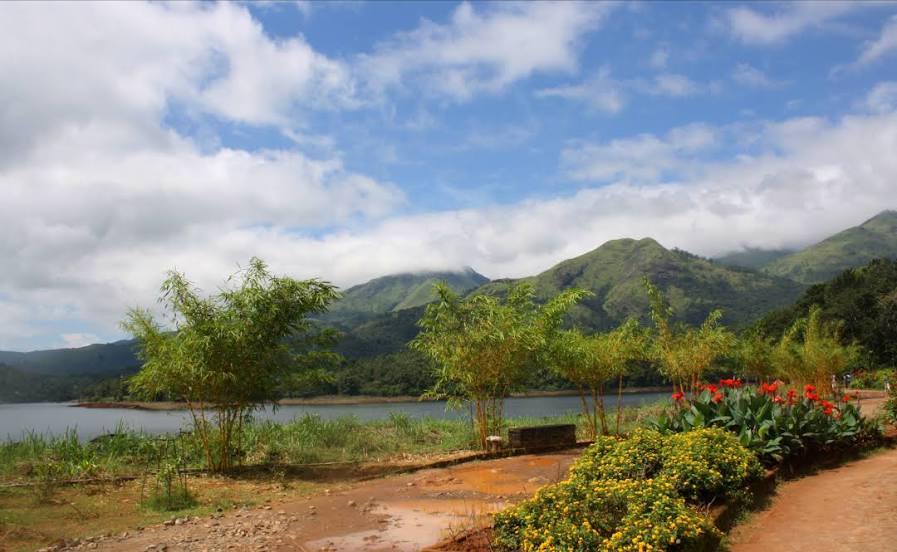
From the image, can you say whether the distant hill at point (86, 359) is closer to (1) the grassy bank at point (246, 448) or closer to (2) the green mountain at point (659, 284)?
(2) the green mountain at point (659, 284)

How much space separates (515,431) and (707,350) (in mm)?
6278

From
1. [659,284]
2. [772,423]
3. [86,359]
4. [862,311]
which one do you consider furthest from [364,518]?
[659,284]

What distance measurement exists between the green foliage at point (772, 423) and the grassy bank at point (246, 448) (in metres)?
5.34

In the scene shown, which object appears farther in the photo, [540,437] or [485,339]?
[540,437]

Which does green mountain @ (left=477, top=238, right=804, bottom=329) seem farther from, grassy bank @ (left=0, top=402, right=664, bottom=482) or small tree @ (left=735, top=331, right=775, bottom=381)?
grassy bank @ (left=0, top=402, right=664, bottom=482)

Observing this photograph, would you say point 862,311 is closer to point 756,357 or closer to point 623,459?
point 756,357

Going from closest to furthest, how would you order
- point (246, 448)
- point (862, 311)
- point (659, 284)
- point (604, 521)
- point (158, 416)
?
point (604, 521), point (246, 448), point (158, 416), point (862, 311), point (659, 284)

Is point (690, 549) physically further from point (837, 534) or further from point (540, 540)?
point (837, 534)

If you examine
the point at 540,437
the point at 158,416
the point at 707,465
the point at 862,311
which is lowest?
the point at 158,416

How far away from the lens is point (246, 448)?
41.2ft

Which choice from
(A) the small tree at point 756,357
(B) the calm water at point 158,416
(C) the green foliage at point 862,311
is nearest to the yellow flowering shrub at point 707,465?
(B) the calm water at point 158,416

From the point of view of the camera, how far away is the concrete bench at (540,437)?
11578mm

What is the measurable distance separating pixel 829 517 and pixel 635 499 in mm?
2395

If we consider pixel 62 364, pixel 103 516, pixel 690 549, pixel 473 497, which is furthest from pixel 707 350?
pixel 62 364
